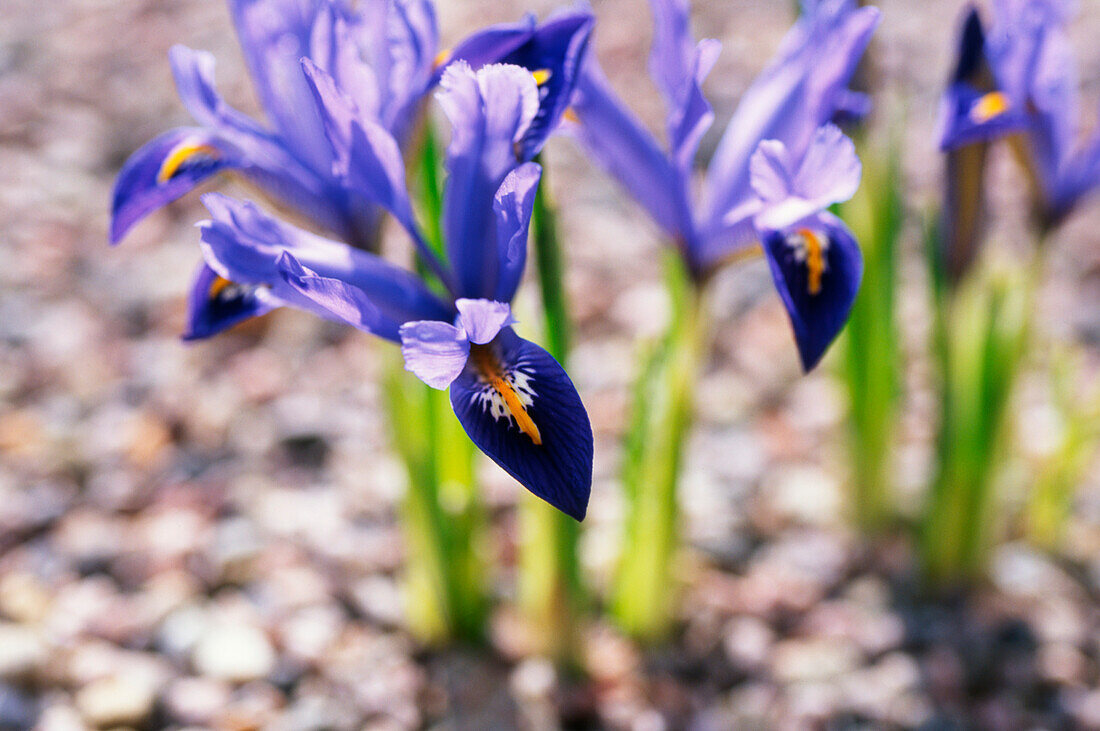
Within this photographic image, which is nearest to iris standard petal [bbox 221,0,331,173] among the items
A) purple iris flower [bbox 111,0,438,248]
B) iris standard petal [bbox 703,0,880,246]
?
purple iris flower [bbox 111,0,438,248]

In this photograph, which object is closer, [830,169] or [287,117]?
[830,169]

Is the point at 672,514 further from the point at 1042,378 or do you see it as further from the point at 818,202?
the point at 1042,378

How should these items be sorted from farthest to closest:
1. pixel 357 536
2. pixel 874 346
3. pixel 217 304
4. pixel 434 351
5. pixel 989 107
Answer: pixel 357 536
pixel 874 346
pixel 989 107
pixel 217 304
pixel 434 351

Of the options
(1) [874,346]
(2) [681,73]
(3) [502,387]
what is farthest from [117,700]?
(1) [874,346]

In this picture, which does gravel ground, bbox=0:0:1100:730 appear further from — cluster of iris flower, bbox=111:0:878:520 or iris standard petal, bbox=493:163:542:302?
iris standard petal, bbox=493:163:542:302

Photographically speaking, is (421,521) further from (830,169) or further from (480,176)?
(830,169)

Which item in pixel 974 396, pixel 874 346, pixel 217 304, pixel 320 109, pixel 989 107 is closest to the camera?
pixel 320 109
